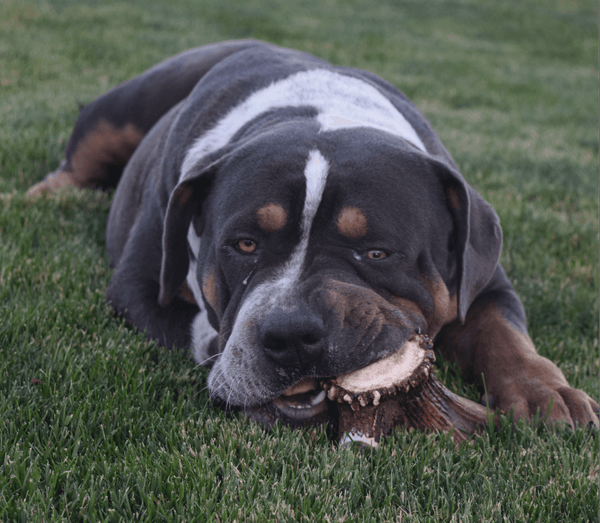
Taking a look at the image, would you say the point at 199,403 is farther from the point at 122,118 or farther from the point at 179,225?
the point at 122,118

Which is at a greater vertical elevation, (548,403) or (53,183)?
(548,403)

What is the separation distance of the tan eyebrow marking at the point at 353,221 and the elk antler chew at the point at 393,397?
465 mm

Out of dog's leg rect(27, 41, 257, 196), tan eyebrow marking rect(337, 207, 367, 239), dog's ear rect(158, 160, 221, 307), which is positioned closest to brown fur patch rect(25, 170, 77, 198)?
dog's leg rect(27, 41, 257, 196)

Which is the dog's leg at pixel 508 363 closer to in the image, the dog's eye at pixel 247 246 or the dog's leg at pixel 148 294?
the dog's eye at pixel 247 246

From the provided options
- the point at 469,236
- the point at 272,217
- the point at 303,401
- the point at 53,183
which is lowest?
the point at 53,183

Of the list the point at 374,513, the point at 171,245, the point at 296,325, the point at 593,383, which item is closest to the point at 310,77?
the point at 171,245

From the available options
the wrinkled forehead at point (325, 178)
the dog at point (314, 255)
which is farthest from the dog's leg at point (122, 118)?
the wrinkled forehead at point (325, 178)

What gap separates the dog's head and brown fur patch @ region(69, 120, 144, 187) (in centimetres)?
239

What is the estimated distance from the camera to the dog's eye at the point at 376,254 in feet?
7.95

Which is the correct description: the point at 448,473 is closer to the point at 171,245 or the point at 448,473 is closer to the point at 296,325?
the point at 296,325

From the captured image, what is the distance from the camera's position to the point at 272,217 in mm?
→ 2434

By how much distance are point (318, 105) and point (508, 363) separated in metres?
1.55

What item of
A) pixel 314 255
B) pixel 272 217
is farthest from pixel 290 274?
pixel 272 217

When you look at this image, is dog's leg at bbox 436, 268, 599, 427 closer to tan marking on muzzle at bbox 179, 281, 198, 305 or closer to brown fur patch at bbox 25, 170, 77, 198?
tan marking on muzzle at bbox 179, 281, 198, 305
